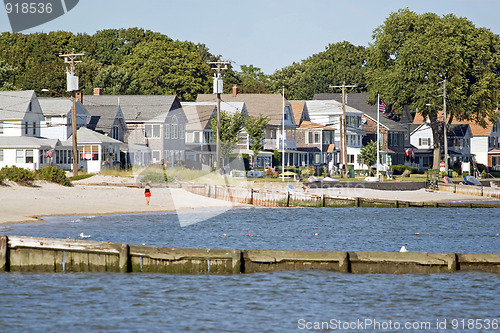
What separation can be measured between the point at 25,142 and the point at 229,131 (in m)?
22.2

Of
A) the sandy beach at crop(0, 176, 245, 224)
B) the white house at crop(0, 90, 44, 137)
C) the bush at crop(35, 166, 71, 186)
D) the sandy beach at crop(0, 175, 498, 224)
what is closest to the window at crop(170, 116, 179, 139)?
the white house at crop(0, 90, 44, 137)

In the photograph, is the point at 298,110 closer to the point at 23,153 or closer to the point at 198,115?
the point at 198,115

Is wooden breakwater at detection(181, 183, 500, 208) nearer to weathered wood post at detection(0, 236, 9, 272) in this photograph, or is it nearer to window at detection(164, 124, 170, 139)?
window at detection(164, 124, 170, 139)

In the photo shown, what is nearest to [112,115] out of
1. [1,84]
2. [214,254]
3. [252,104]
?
[252,104]

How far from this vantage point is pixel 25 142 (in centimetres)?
6825

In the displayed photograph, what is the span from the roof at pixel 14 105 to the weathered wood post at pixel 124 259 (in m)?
51.5

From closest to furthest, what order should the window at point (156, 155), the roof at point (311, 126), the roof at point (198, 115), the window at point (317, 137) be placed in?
the window at point (156, 155) → the roof at point (198, 115) → the window at point (317, 137) → the roof at point (311, 126)

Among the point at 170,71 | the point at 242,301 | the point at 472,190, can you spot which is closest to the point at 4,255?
the point at 242,301

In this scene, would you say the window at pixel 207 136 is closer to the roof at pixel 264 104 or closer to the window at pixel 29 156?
the roof at pixel 264 104

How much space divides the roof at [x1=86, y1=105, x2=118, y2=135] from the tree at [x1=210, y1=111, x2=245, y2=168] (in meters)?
11.1

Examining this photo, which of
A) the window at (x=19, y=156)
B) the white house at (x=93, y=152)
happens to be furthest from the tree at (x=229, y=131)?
the window at (x=19, y=156)

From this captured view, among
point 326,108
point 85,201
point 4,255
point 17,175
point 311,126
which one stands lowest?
point 4,255

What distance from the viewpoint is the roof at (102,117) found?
78812 mm

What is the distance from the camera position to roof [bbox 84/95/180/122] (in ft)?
276
